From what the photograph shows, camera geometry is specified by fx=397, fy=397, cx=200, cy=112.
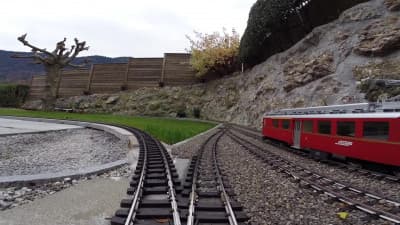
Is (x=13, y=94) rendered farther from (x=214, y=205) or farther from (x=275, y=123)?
(x=214, y=205)

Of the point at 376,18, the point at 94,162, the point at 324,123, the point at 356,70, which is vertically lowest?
the point at 94,162

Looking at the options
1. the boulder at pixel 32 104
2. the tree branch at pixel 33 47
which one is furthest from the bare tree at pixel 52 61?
the boulder at pixel 32 104

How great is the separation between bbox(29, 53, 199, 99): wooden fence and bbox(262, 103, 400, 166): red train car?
3197 cm

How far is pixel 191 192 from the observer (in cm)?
845

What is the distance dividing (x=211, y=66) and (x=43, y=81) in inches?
1040

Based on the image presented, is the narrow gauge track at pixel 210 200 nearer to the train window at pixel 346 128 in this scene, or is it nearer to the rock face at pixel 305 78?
the train window at pixel 346 128

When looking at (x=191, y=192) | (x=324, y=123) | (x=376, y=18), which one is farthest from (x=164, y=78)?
(x=191, y=192)

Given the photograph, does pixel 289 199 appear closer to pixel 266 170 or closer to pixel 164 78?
pixel 266 170

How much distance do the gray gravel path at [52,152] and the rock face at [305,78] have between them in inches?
570

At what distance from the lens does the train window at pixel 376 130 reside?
1149cm

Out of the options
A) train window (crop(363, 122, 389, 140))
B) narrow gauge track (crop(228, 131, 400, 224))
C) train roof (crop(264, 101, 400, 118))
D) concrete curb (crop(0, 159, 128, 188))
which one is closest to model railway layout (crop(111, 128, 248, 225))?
concrete curb (crop(0, 159, 128, 188))

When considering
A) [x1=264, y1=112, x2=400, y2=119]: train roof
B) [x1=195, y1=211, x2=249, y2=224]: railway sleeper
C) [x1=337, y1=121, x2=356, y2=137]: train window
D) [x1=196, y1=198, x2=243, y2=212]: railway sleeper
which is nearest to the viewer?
[x1=195, y1=211, x2=249, y2=224]: railway sleeper

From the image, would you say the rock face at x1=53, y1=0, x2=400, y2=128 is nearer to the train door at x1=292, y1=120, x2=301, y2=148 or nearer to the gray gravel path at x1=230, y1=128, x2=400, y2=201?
the train door at x1=292, y1=120, x2=301, y2=148

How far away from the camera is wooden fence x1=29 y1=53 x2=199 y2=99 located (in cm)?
5016
